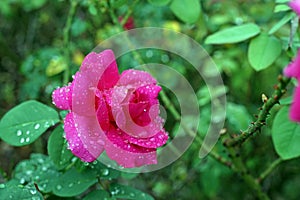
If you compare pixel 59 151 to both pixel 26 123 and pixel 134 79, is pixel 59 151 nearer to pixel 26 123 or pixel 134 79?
pixel 26 123

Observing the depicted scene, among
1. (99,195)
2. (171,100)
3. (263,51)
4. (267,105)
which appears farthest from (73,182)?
(171,100)

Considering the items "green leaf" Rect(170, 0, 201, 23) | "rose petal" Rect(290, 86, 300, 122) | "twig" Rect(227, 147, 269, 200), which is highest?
"rose petal" Rect(290, 86, 300, 122)

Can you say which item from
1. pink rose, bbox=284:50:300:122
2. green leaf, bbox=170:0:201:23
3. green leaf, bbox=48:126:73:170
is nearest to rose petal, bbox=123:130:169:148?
green leaf, bbox=48:126:73:170

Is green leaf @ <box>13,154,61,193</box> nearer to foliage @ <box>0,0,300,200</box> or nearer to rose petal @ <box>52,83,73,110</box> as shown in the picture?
foliage @ <box>0,0,300,200</box>

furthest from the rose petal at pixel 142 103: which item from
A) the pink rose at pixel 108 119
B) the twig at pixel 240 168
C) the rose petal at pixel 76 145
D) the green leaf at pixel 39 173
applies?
the twig at pixel 240 168

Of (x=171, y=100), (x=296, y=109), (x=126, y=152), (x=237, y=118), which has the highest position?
(x=296, y=109)

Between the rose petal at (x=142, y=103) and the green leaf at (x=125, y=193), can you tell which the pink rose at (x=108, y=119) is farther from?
the green leaf at (x=125, y=193)
